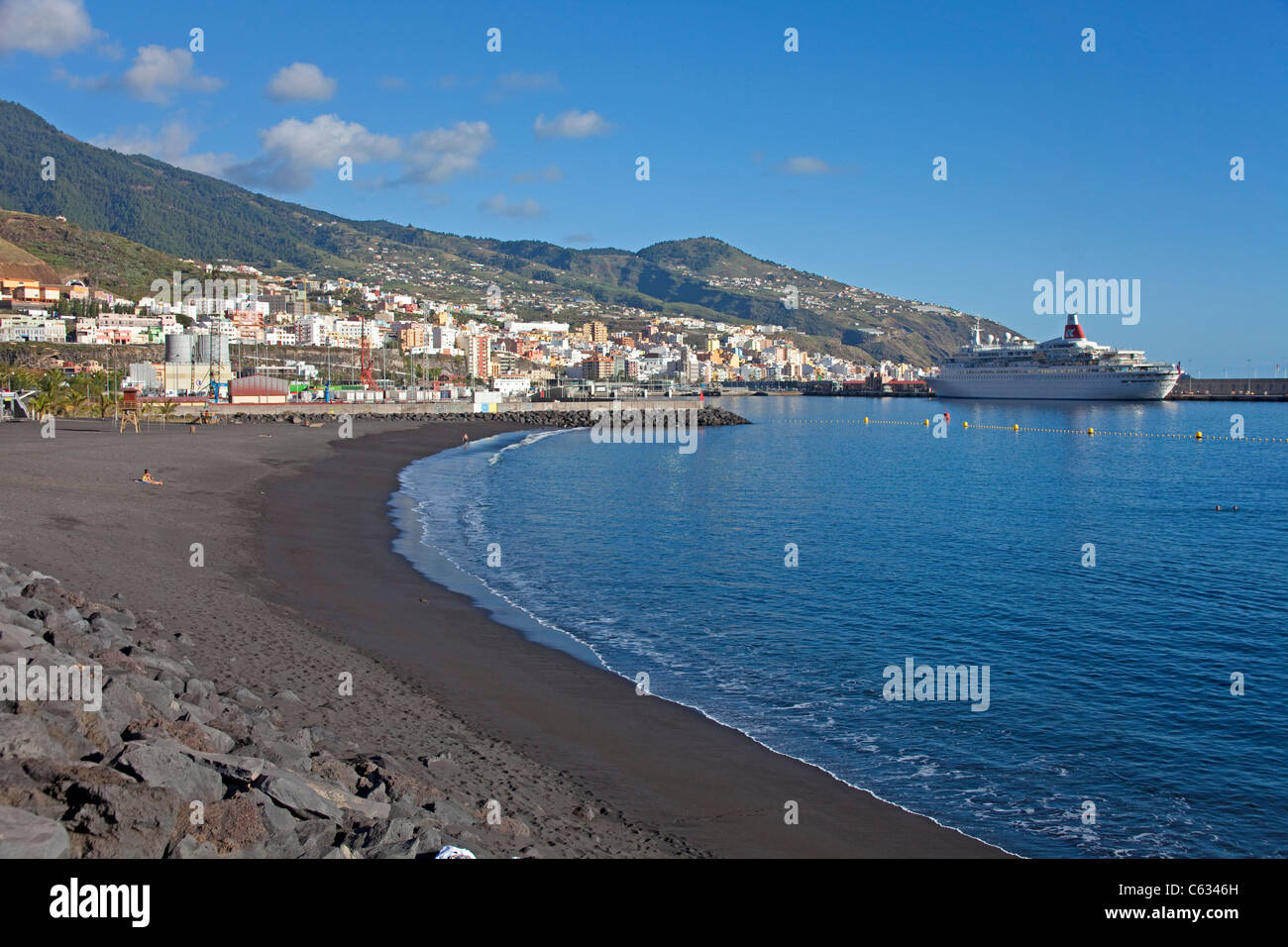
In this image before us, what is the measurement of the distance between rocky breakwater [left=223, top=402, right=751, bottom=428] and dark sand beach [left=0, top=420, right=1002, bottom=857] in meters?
43.8

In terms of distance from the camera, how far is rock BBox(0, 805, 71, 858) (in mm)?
4738

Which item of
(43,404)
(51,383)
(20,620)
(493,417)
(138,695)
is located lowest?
(138,695)

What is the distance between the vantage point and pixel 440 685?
11836 millimetres

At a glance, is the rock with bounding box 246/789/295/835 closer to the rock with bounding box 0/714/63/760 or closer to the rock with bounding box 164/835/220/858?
the rock with bounding box 164/835/220/858

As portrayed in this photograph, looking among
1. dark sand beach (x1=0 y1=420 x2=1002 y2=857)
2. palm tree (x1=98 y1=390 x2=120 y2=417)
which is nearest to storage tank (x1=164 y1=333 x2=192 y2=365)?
palm tree (x1=98 y1=390 x2=120 y2=417)

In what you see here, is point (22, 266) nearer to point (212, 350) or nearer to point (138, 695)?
point (212, 350)

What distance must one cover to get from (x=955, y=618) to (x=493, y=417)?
254ft

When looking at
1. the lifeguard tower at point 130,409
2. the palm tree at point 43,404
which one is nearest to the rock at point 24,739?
the lifeguard tower at point 130,409

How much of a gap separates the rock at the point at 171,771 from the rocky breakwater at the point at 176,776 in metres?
0.01

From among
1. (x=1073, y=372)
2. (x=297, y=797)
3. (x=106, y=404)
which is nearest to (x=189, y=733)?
(x=297, y=797)

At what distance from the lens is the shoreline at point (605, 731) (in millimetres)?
8477

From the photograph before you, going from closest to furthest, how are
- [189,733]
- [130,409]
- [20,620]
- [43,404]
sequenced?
[189,733] → [20,620] → [43,404] → [130,409]

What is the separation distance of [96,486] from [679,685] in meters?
18.7
